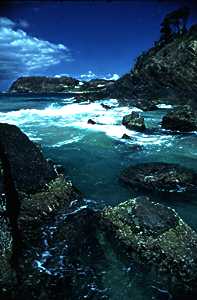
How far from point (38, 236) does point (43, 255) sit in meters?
0.90

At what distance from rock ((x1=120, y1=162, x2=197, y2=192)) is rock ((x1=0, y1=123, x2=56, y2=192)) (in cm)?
425

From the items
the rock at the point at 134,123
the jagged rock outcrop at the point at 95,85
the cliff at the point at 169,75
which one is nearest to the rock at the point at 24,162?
the rock at the point at 134,123

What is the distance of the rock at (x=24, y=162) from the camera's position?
12.5 m

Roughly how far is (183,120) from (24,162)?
19.5m

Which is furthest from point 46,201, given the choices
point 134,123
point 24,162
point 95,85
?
point 95,85

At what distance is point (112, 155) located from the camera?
22328 millimetres

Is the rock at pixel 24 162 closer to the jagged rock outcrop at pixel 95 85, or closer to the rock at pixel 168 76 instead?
the rock at pixel 168 76

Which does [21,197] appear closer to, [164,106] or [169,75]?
[169,75]

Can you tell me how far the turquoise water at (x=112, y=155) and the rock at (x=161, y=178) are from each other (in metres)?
0.59

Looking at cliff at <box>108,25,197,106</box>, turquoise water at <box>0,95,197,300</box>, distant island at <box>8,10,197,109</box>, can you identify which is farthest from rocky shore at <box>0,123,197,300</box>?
cliff at <box>108,25,197,106</box>

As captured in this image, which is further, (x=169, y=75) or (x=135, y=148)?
(x=169, y=75)

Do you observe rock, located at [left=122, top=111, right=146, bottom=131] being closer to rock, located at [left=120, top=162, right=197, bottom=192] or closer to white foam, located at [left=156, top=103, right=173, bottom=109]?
rock, located at [left=120, top=162, right=197, bottom=192]

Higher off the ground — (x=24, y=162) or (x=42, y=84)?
(x=42, y=84)

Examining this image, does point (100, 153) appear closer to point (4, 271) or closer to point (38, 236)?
point (38, 236)
